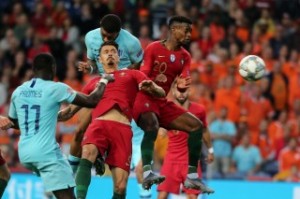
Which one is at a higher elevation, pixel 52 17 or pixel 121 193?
pixel 52 17

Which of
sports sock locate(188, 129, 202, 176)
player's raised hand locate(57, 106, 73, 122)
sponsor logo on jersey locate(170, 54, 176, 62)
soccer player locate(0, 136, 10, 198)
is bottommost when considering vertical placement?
soccer player locate(0, 136, 10, 198)

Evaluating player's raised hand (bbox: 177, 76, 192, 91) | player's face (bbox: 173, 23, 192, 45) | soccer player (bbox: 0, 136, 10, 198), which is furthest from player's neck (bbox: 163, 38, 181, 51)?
soccer player (bbox: 0, 136, 10, 198)

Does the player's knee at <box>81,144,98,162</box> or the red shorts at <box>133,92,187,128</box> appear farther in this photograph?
the red shorts at <box>133,92,187,128</box>

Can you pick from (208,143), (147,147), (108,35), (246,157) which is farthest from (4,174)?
(246,157)

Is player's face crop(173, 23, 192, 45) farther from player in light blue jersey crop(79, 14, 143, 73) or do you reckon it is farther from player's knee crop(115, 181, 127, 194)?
player's knee crop(115, 181, 127, 194)

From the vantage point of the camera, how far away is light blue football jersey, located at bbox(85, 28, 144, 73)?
49.1 feet

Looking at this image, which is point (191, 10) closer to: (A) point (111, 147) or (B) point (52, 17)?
(B) point (52, 17)

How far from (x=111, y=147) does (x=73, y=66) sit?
881 cm

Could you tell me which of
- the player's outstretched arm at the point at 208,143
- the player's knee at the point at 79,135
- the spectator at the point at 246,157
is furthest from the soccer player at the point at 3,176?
the spectator at the point at 246,157

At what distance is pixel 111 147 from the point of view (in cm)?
1404

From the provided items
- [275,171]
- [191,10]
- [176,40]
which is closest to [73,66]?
[191,10]

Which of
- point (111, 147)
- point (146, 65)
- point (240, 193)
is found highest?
point (146, 65)

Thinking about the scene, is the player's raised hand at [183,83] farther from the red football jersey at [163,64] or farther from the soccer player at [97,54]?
the soccer player at [97,54]

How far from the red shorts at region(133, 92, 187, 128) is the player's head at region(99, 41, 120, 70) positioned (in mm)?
678
